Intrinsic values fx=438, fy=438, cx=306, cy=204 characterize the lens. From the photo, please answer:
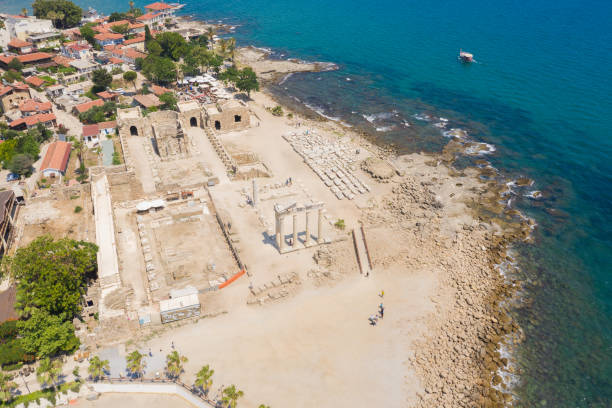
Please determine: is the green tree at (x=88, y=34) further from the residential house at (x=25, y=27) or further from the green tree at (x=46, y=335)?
the green tree at (x=46, y=335)

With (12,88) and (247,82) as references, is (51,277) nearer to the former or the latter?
(12,88)

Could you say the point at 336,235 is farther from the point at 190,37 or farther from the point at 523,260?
the point at 190,37

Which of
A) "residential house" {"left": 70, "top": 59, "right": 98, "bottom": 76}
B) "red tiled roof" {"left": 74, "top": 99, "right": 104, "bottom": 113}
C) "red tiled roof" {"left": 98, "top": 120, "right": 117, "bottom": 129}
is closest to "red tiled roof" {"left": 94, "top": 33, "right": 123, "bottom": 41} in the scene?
"residential house" {"left": 70, "top": 59, "right": 98, "bottom": 76}

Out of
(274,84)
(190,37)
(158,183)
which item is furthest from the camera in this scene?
(190,37)

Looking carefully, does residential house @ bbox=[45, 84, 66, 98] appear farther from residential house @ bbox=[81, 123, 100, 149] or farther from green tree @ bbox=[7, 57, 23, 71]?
residential house @ bbox=[81, 123, 100, 149]

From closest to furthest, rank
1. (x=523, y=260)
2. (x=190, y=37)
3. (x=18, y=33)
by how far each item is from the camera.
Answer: (x=523, y=260)
(x=18, y=33)
(x=190, y=37)

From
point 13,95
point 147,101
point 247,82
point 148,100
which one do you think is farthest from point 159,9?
point 147,101

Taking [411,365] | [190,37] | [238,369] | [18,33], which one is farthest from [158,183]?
[18,33]
